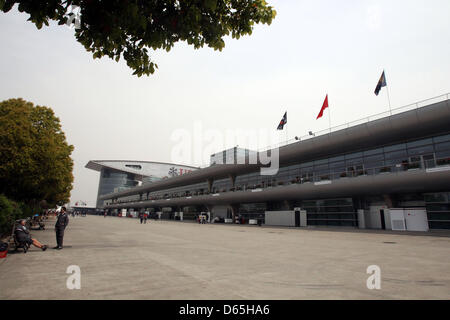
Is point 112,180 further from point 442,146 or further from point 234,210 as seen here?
point 442,146

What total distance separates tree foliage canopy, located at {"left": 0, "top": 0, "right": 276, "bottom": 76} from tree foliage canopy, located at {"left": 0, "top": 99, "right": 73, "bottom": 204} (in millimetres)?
16582

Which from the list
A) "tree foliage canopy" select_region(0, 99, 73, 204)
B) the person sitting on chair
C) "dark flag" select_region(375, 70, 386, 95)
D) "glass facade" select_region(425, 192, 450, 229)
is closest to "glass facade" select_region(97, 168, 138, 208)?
"tree foliage canopy" select_region(0, 99, 73, 204)

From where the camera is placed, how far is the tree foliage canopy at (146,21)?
4489 mm

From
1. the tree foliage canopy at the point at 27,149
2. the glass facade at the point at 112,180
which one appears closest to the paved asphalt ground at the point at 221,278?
the tree foliage canopy at the point at 27,149

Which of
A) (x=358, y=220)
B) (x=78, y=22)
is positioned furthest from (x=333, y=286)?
(x=358, y=220)

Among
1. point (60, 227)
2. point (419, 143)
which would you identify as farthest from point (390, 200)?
point (60, 227)

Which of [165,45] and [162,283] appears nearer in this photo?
[162,283]

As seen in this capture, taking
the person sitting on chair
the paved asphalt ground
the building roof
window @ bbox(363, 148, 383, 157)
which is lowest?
the paved asphalt ground

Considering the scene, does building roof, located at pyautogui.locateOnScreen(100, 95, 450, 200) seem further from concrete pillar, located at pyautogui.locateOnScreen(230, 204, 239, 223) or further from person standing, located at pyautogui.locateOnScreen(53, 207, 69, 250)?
person standing, located at pyautogui.locateOnScreen(53, 207, 69, 250)

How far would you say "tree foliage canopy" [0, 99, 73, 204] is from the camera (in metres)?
17.4
